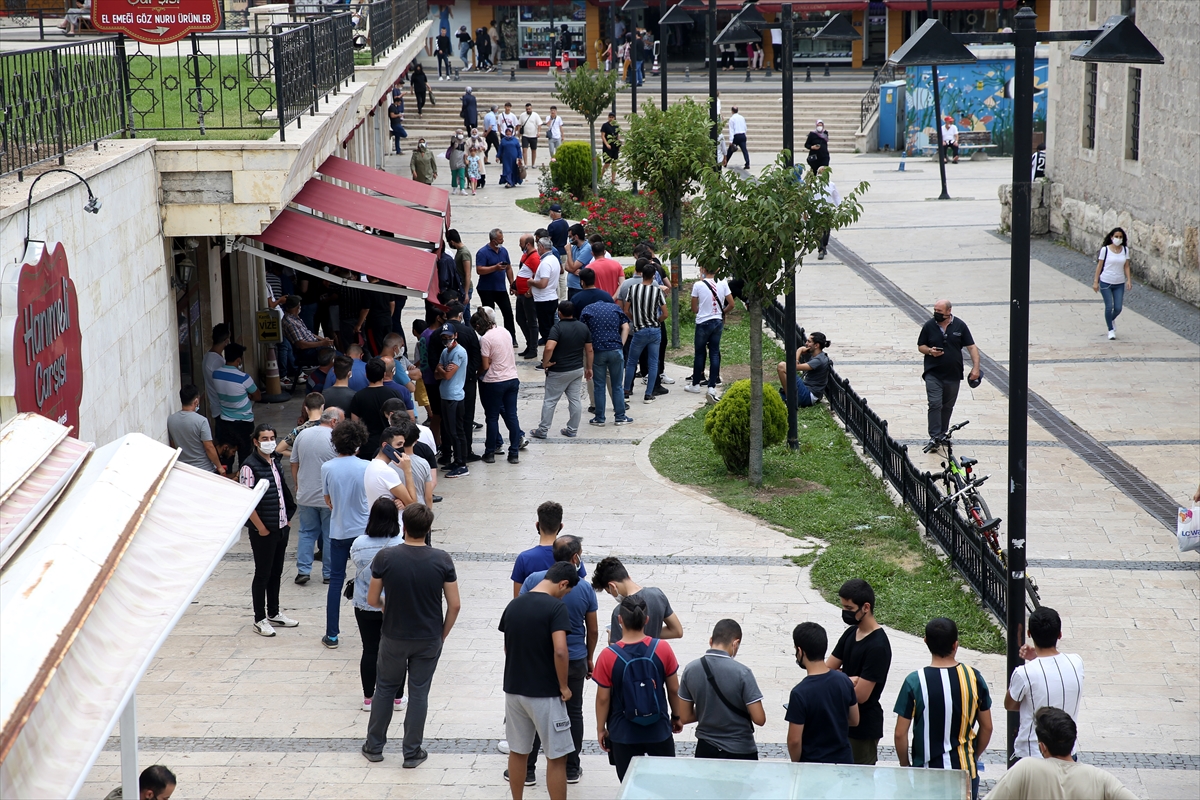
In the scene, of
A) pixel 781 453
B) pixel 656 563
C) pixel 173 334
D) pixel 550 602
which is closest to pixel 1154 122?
pixel 781 453

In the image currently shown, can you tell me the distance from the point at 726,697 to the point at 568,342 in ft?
24.7

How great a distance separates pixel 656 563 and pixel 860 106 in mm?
34103

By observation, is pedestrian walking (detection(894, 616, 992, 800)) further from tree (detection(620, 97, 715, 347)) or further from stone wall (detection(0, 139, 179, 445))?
tree (detection(620, 97, 715, 347))

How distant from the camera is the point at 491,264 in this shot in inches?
664

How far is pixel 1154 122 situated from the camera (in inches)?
839

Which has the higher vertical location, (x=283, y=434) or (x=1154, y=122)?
(x=1154, y=122)

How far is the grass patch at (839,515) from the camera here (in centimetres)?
961

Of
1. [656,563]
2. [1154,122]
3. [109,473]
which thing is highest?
[1154,122]

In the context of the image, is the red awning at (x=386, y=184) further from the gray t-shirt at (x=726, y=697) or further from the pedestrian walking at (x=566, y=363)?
the gray t-shirt at (x=726, y=697)

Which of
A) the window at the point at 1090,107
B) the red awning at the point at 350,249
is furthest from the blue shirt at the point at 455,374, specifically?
the window at the point at 1090,107

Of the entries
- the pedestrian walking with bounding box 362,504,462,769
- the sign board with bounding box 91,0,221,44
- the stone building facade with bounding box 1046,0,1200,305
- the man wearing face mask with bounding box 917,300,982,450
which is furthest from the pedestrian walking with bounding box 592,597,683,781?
the stone building facade with bounding box 1046,0,1200,305

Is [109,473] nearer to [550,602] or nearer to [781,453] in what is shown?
[550,602]

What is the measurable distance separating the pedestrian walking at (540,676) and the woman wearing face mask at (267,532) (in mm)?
2778

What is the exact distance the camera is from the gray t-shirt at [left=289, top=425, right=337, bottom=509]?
9.53 metres
